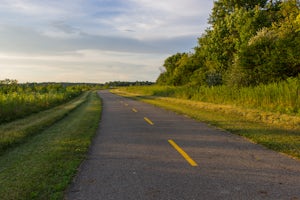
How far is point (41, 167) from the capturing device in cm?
678

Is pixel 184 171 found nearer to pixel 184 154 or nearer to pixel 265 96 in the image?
pixel 184 154

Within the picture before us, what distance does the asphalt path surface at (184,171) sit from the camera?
4930 mm

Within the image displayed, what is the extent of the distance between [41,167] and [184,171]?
3.21 meters

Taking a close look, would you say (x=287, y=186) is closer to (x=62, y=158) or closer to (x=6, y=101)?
(x=62, y=158)

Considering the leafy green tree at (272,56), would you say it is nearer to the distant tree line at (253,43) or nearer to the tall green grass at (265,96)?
the distant tree line at (253,43)

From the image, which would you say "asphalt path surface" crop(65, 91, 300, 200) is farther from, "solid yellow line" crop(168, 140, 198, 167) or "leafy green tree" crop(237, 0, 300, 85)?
"leafy green tree" crop(237, 0, 300, 85)

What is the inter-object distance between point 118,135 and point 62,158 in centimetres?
351

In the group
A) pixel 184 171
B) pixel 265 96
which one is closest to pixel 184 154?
pixel 184 171

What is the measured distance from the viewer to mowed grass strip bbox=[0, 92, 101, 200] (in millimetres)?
5191

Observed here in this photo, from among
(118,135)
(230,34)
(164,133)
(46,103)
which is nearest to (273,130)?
(164,133)

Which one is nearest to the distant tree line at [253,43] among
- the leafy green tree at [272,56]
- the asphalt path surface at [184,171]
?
the leafy green tree at [272,56]

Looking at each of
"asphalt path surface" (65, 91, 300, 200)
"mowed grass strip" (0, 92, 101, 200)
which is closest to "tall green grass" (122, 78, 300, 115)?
"asphalt path surface" (65, 91, 300, 200)

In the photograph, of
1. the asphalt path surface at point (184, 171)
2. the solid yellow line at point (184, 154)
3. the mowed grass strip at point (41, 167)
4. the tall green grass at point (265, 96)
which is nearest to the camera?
the asphalt path surface at point (184, 171)

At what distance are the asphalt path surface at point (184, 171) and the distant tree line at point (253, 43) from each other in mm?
14424
